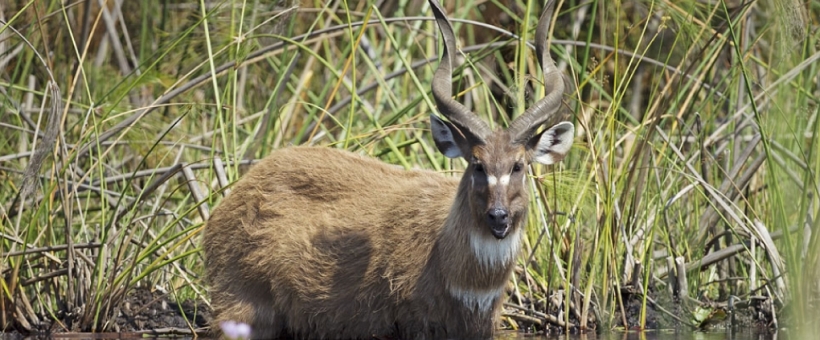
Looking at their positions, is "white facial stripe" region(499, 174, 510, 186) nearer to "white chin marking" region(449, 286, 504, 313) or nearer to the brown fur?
the brown fur

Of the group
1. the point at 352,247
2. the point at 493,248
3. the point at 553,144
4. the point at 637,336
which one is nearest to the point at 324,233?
the point at 352,247

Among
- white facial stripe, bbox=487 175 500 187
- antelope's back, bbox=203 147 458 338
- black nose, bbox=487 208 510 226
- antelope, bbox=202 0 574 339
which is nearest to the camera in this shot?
black nose, bbox=487 208 510 226

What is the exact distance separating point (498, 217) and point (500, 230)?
0.10 metres

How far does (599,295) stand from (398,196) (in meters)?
1.54

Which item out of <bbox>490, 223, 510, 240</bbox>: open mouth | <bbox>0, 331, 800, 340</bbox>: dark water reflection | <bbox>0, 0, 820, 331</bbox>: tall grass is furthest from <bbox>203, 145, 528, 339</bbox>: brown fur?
<bbox>0, 331, 800, 340</bbox>: dark water reflection

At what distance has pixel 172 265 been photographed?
8.51 meters

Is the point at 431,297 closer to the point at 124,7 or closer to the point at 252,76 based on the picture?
the point at 252,76

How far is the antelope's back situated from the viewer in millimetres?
7133

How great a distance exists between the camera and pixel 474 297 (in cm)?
687

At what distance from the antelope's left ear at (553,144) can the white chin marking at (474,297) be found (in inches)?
34.4

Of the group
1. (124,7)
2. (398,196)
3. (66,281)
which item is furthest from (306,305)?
(124,7)

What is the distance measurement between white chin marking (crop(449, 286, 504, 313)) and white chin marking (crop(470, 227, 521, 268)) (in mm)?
187

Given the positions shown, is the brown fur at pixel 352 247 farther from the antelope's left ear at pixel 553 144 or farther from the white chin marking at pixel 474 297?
the antelope's left ear at pixel 553 144

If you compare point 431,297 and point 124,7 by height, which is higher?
point 124,7
